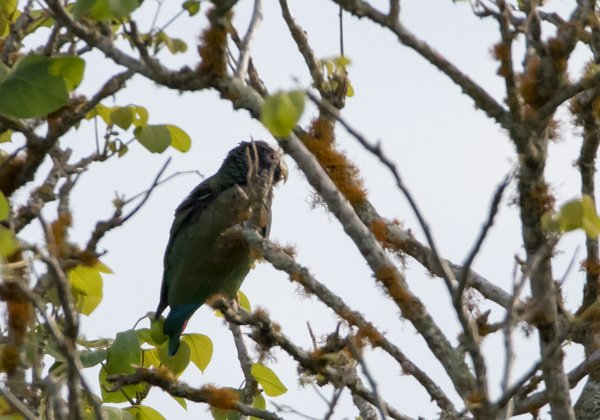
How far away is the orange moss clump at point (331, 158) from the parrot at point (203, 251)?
2.02 m

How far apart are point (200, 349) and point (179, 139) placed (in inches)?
42.9

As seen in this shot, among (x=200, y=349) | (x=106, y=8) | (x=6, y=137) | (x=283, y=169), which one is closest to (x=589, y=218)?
(x=106, y=8)

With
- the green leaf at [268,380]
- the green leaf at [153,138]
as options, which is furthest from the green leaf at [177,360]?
the green leaf at [153,138]

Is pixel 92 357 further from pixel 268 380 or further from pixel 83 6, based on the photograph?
pixel 83 6

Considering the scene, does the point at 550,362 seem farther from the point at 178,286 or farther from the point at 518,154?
the point at 178,286

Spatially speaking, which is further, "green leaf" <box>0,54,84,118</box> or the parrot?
the parrot

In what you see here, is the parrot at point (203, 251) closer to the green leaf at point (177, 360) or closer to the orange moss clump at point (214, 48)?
the green leaf at point (177, 360)

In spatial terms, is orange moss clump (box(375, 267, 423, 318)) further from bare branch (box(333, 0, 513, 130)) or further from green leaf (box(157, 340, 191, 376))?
green leaf (box(157, 340, 191, 376))

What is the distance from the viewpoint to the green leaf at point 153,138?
3.81m

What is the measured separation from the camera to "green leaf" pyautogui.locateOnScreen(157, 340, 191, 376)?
4.32 meters

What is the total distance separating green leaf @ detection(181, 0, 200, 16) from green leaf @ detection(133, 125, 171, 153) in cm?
49

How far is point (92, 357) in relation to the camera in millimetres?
3834

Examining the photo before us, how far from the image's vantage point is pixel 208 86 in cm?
336

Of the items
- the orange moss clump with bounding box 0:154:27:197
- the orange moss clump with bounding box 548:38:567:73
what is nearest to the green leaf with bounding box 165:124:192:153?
the orange moss clump with bounding box 0:154:27:197
